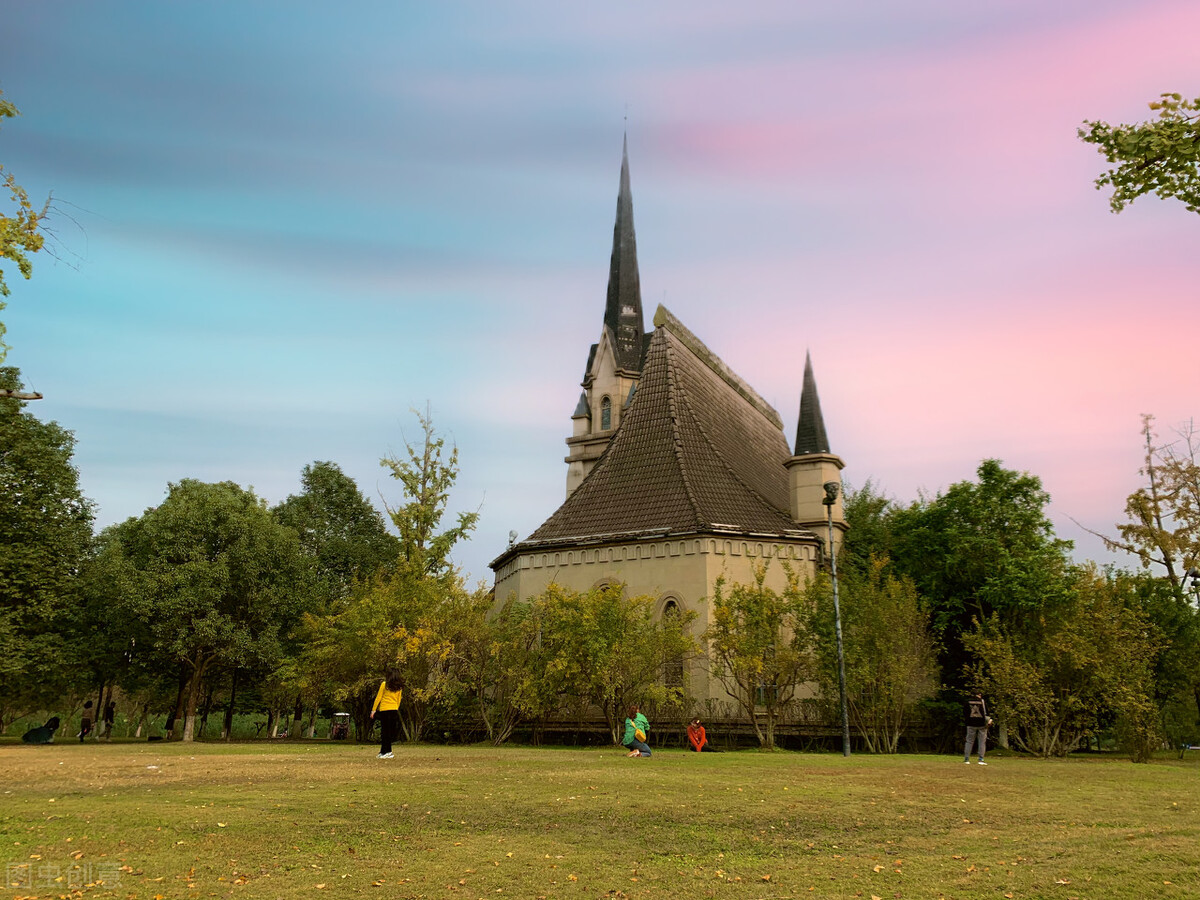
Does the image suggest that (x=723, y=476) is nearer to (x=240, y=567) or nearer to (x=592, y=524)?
(x=592, y=524)

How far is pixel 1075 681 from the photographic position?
26734mm

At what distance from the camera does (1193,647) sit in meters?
35.6

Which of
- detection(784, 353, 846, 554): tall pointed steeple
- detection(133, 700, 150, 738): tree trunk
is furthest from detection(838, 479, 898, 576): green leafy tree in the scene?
detection(133, 700, 150, 738): tree trunk

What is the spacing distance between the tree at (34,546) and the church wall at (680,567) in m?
18.0

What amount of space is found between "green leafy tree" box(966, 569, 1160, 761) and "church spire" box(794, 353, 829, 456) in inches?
441

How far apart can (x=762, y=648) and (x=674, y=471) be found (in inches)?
402

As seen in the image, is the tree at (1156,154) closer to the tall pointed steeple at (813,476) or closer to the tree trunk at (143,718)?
the tall pointed steeple at (813,476)

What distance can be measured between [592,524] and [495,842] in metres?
27.0

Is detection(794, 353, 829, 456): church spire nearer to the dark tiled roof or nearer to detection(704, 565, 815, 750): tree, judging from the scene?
the dark tiled roof

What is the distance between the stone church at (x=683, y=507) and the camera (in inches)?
1300

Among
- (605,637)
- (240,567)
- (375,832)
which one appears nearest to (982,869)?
(375,832)

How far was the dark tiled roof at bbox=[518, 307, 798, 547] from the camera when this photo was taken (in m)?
34.6

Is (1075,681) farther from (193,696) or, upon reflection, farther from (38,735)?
(38,735)

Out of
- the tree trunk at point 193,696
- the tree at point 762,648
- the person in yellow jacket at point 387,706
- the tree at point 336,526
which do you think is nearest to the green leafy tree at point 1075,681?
the tree at point 762,648
